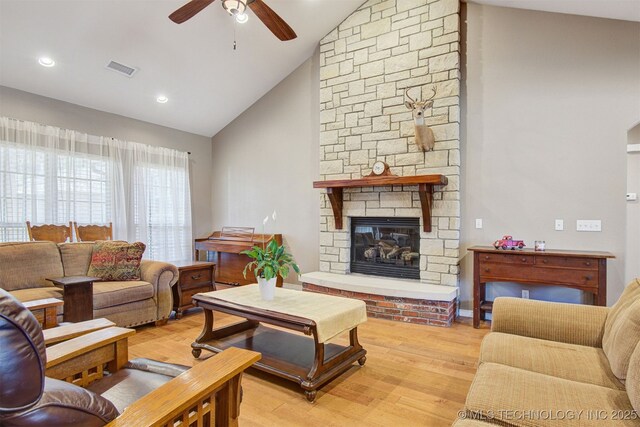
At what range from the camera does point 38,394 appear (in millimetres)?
758

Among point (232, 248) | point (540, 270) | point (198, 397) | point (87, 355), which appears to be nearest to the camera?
point (198, 397)

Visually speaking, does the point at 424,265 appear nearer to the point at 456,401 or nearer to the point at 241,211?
the point at 456,401

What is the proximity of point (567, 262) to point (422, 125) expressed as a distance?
6.51 ft

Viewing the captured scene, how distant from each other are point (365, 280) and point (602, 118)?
2989 mm

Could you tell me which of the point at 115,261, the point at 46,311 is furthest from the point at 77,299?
the point at 115,261

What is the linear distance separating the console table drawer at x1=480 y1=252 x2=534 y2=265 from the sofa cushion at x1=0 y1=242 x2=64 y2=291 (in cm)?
431

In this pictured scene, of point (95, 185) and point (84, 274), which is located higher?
point (95, 185)

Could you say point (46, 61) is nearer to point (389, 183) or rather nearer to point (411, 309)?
point (389, 183)

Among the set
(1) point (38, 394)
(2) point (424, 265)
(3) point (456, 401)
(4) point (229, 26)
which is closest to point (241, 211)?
(4) point (229, 26)

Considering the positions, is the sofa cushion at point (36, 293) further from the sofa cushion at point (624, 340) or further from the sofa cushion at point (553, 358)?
the sofa cushion at point (624, 340)

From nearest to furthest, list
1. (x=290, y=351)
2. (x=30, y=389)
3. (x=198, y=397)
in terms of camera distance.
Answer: (x=30, y=389), (x=198, y=397), (x=290, y=351)

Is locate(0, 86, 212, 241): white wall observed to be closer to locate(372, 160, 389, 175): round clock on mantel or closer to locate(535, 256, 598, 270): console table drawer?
locate(372, 160, 389, 175): round clock on mantel

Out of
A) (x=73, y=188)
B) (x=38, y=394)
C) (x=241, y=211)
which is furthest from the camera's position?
(x=241, y=211)

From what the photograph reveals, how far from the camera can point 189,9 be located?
2834 mm
